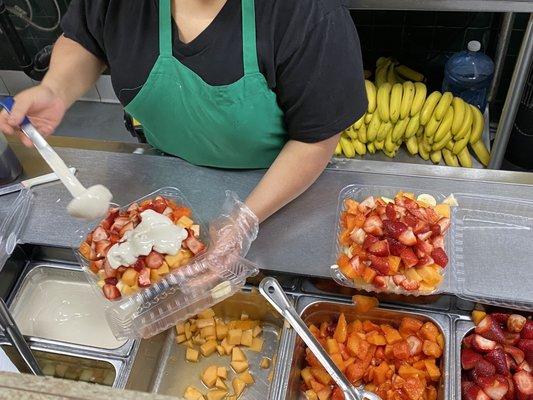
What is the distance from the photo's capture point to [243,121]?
4.92ft

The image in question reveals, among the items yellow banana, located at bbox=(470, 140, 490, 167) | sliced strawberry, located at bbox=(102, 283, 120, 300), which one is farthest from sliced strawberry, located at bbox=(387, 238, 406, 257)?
yellow banana, located at bbox=(470, 140, 490, 167)

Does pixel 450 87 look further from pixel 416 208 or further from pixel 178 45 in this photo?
pixel 178 45

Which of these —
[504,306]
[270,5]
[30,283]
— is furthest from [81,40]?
[504,306]

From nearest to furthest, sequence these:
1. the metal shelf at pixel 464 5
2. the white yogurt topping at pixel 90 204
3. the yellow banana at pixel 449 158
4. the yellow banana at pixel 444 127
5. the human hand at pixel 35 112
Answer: the white yogurt topping at pixel 90 204 < the human hand at pixel 35 112 < the metal shelf at pixel 464 5 < the yellow banana at pixel 444 127 < the yellow banana at pixel 449 158

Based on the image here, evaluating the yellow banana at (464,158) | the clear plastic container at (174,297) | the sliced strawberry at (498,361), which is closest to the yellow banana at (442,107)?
the yellow banana at (464,158)

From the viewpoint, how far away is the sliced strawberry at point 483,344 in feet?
4.38

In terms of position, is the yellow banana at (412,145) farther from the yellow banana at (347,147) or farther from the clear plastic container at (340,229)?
the clear plastic container at (340,229)

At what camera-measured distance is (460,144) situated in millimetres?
2656

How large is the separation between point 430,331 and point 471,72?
187 cm

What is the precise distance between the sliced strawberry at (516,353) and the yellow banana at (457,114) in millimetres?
1443

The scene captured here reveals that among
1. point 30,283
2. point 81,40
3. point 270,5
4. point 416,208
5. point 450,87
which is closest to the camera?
point 270,5

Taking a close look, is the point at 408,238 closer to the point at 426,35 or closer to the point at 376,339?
the point at 376,339

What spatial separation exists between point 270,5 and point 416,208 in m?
0.61

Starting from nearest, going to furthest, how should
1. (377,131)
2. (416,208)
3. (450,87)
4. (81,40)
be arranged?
(416,208)
(81,40)
(377,131)
(450,87)
